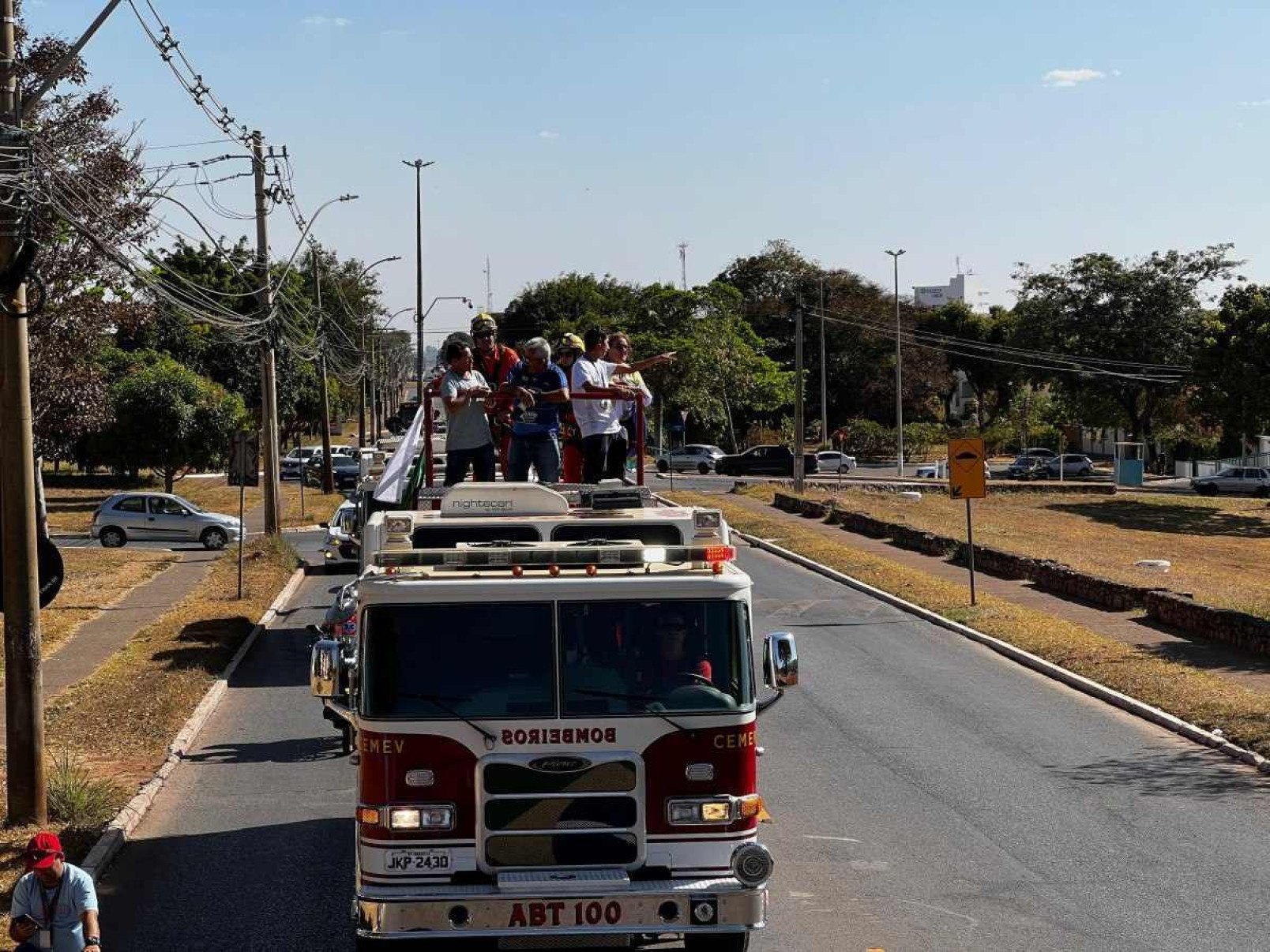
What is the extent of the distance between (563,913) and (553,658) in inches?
51.2

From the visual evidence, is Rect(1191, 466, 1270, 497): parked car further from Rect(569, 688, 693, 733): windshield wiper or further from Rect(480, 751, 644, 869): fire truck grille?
Rect(480, 751, 644, 869): fire truck grille

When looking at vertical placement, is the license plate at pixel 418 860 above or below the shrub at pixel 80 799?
above

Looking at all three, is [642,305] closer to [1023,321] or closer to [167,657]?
[1023,321]

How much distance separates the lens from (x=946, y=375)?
3939 inches

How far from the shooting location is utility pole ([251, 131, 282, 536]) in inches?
1388

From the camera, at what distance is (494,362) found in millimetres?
14016

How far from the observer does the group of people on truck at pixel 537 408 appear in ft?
42.3

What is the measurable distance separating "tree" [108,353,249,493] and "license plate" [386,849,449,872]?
4776 cm

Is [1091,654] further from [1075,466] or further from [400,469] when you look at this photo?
Result: [1075,466]

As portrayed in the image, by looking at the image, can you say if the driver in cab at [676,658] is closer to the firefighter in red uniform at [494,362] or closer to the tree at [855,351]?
the firefighter in red uniform at [494,362]

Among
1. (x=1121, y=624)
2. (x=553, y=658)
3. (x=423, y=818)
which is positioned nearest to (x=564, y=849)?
(x=423, y=818)

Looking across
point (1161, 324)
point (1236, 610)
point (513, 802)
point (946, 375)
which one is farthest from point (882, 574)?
point (946, 375)

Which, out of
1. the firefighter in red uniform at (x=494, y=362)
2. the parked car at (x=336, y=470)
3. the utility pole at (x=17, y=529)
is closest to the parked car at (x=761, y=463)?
the parked car at (x=336, y=470)

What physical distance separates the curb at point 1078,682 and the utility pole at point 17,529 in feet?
36.2
